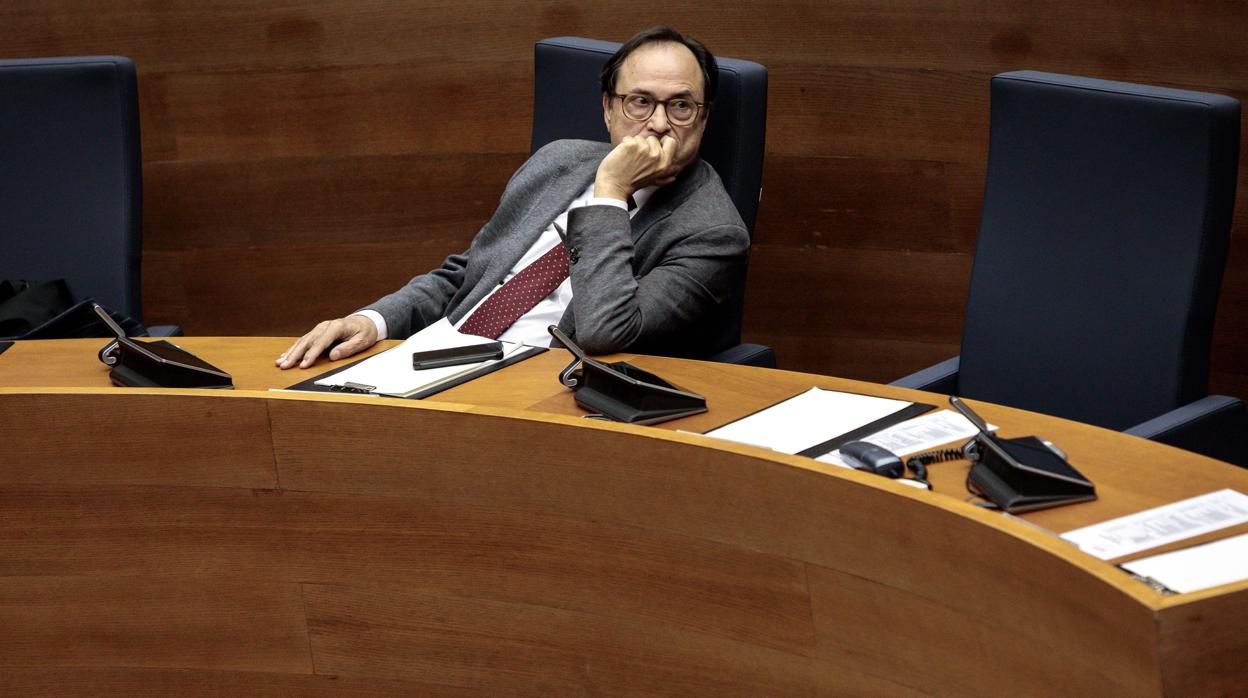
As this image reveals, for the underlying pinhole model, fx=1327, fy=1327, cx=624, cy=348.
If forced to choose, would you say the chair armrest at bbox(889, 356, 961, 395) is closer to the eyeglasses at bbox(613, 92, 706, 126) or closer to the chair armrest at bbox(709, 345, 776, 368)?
the chair armrest at bbox(709, 345, 776, 368)

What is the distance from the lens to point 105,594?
1.84 metres

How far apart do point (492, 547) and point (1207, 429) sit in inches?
40.5

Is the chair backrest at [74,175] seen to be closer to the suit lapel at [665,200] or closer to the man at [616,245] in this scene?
the man at [616,245]

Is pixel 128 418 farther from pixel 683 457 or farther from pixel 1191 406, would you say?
pixel 1191 406

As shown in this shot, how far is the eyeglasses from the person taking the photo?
2.21 meters

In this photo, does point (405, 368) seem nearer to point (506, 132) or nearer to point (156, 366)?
point (156, 366)

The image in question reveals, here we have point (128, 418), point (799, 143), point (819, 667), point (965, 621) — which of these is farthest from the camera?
point (799, 143)

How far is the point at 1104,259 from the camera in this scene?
205 cm

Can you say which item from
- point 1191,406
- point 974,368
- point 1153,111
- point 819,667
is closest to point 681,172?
point 974,368

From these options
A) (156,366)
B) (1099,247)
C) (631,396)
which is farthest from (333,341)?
(1099,247)

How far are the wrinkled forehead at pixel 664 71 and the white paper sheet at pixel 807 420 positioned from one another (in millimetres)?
679

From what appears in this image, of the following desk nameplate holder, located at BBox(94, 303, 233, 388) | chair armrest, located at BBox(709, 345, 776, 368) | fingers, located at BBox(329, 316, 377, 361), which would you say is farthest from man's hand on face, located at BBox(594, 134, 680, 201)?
desk nameplate holder, located at BBox(94, 303, 233, 388)

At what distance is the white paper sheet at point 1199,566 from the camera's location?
115 centimetres

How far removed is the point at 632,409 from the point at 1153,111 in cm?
93
